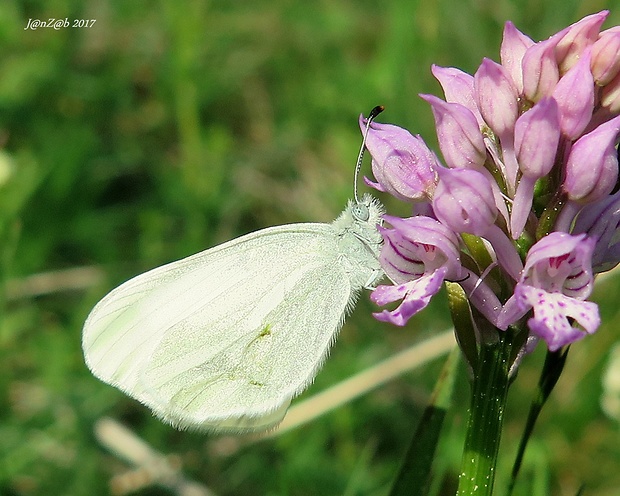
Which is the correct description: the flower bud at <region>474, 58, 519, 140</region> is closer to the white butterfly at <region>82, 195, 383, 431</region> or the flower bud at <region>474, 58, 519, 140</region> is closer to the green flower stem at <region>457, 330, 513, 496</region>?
the green flower stem at <region>457, 330, 513, 496</region>

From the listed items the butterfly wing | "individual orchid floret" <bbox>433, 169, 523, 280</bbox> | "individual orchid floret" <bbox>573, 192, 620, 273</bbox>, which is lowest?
the butterfly wing

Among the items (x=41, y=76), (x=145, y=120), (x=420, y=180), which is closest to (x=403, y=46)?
(x=145, y=120)

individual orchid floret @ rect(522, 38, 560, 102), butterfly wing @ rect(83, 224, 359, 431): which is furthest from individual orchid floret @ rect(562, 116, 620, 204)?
butterfly wing @ rect(83, 224, 359, 431)

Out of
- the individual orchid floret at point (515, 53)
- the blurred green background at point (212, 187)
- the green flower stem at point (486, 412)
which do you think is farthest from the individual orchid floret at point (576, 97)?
the blurred green background at point (212, 187)

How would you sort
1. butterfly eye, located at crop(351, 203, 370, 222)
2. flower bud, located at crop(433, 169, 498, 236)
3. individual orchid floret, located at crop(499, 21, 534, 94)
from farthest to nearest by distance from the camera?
butterfly eye, located at crop(351, 203, 370, 222)
individual orchid floret, located at crop(499, 21, 534, 94)
flower bud, located at crop(433, 169, 498, 236)

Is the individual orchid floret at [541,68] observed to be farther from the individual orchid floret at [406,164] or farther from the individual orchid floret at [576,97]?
the individual orchid floret at [406,164]

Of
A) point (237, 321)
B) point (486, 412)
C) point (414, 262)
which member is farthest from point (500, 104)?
point (237, 321)

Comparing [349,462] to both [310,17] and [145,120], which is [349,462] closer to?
[145,120]
